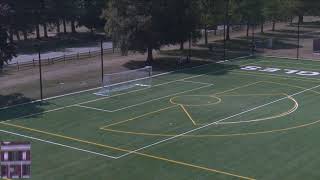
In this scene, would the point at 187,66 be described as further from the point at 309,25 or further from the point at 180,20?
the point at 309,25

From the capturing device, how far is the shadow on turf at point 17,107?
3943 centimetres

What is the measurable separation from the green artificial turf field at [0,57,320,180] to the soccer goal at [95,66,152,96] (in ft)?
4.12

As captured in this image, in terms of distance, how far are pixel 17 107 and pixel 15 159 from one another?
2949 cm

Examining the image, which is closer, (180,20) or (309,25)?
(180,20)

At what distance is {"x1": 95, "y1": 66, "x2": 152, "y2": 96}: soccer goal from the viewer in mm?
47794

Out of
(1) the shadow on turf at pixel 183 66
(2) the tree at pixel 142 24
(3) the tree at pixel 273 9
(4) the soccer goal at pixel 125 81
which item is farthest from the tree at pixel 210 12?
(4) the soccer goal at pixel 125 81

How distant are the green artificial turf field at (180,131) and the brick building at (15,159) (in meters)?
13.3

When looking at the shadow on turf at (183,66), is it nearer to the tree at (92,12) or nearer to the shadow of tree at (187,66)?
the shadow of tree at (187,66)

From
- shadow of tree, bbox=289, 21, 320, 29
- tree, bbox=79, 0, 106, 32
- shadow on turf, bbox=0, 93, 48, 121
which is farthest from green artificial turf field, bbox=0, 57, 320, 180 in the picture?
shadow of tree, bbox=289, 21, 320, 29

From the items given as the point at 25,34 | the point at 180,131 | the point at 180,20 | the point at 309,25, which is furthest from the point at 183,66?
the point at 309,25

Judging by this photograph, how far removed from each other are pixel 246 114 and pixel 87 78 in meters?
20.2

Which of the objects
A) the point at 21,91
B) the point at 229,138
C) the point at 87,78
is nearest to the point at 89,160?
the point at 229,138

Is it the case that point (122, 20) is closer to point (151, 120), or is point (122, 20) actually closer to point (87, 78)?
point (87, 78)

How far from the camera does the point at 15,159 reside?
13.2 metres
